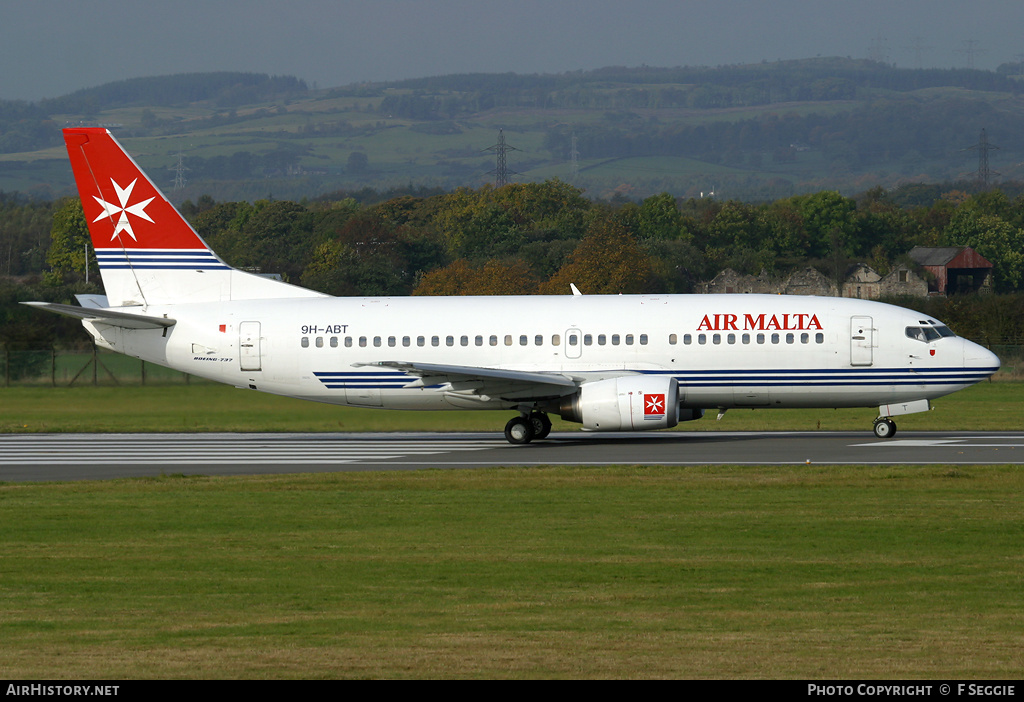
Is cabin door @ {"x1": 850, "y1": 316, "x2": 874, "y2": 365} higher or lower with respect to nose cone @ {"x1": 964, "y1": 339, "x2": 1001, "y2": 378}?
higher

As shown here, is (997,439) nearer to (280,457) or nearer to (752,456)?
(752,456)

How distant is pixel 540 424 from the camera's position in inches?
1350

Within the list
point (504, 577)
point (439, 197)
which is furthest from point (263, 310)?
point (439, 197)

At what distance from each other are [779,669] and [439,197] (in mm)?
178709

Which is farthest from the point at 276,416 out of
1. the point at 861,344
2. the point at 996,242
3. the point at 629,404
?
the point at 996,242

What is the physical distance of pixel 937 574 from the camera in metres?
14.7

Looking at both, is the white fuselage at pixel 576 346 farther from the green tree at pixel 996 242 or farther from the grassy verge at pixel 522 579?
the green tree at pixel 996 242

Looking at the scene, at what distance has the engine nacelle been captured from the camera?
31.5 metres

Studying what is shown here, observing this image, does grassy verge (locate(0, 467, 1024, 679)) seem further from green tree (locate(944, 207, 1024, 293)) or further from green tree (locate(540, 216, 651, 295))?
green tree (locate(944, 207, 1024, 293))

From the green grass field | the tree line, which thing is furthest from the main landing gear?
the tree line

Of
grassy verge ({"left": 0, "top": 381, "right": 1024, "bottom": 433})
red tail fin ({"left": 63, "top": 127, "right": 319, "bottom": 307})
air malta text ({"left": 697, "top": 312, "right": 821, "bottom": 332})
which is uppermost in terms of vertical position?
red tail fin ({"left": 63, "top": 127, "right": 319, "bottom": 307})

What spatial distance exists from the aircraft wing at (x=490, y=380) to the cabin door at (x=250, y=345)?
128 inches

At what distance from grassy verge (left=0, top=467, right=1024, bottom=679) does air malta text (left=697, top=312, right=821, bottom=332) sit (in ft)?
31.0

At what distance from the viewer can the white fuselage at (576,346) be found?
1300 inches
